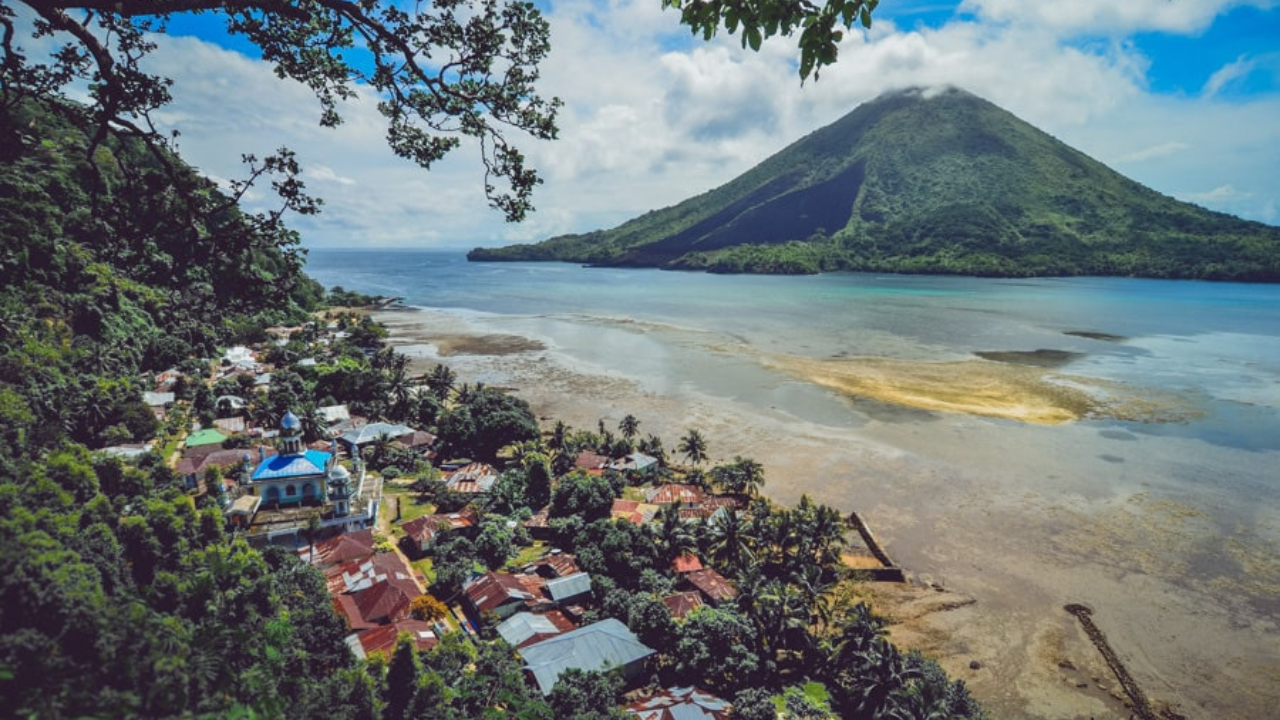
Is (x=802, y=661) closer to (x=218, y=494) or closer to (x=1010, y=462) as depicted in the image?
(x=1010, y=462)

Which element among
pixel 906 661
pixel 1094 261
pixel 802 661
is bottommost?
pixel 802 661

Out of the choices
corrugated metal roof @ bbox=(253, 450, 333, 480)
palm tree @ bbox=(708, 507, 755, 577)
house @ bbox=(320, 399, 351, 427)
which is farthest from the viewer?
house @ bbox=(320, 399, 351, 427)

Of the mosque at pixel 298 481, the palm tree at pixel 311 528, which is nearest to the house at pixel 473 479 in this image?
the mosque at pixel 298 481

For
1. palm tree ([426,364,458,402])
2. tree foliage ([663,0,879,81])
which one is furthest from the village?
tree foliage ([663,0,879,81])

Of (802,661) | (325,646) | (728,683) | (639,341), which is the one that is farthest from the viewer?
(639,341)

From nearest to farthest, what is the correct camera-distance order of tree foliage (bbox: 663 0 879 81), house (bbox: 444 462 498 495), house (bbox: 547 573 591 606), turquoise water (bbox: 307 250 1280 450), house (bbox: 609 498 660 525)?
tree foliage (bbox: 663 0 879 81) < house (bbox: 547 573 591 606) < house (bbox: 609 498 660 525) < house (bbox: 444 462 498 495) < turquoise water (bbox: 307 250 1280 450)

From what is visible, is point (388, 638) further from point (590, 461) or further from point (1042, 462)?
point (1042, 462)

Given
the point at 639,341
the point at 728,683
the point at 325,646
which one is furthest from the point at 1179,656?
the point at 639,341

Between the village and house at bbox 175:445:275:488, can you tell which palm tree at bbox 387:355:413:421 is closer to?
the village
